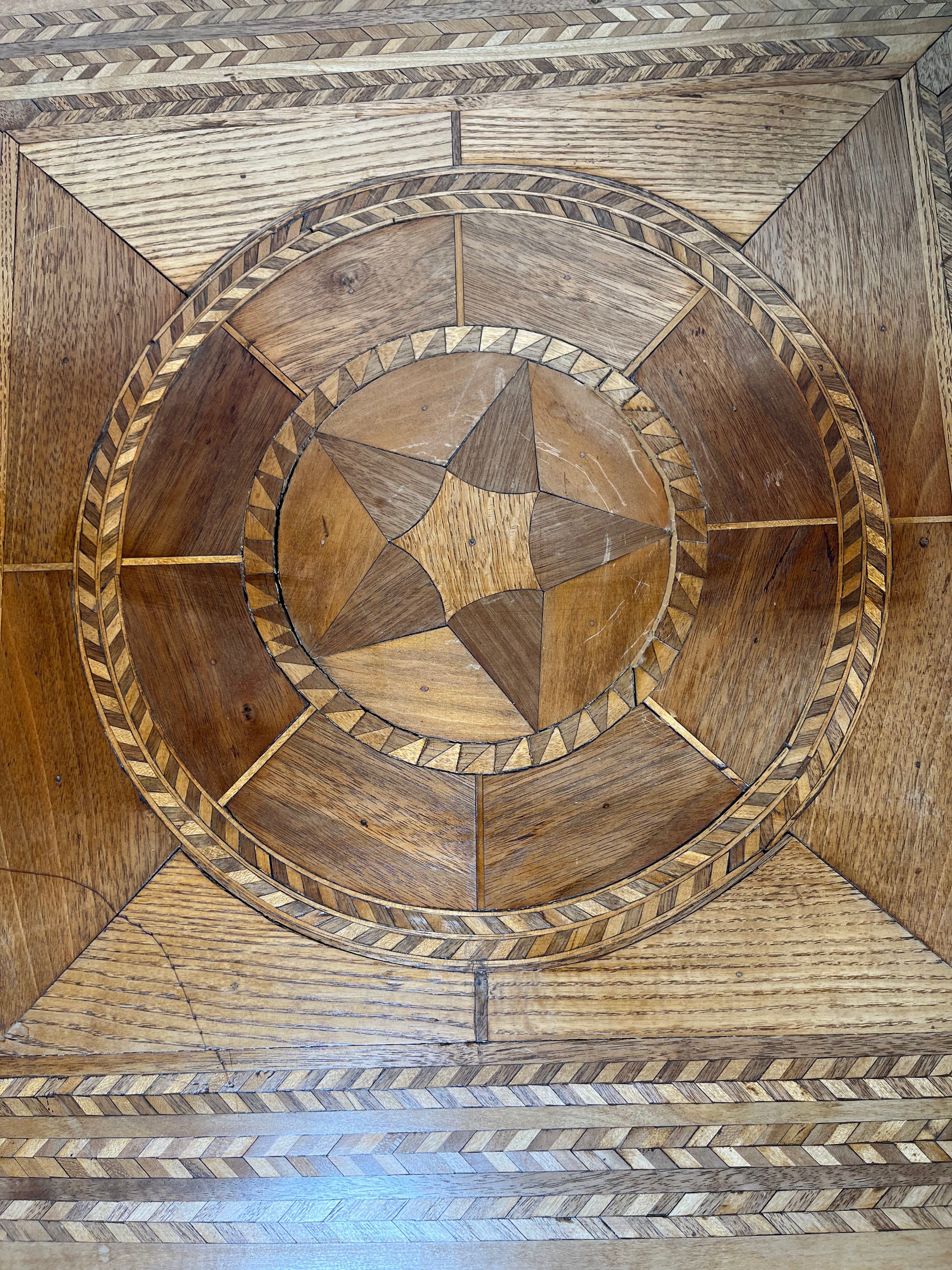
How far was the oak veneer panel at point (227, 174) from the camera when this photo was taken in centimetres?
146

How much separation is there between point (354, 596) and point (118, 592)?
A: 389 mm

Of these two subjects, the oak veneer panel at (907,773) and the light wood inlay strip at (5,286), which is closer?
the oak veneer panel at (907,773)

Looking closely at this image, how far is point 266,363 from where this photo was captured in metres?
1.43

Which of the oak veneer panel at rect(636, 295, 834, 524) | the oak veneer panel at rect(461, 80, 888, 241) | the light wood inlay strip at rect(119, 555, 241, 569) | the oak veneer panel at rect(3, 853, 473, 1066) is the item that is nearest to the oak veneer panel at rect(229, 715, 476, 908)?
the oak veneer panel at rect(3, 853, 473, 1066)

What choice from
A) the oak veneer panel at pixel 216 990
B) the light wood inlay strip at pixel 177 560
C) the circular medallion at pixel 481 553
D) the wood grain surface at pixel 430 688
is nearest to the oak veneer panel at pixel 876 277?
the circular medallion at pixel 481 553

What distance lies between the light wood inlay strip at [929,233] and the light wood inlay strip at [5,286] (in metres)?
1.54

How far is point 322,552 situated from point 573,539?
0.41 m

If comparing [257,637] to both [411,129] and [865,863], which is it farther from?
[865,863]

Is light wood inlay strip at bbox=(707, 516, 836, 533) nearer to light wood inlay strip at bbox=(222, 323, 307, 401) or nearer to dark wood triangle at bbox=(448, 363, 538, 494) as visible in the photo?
dark wood triangle at bbox=(448, 363, 538, 494)

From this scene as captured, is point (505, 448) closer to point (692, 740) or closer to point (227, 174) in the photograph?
point (692, 740)

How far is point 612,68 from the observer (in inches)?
57.2

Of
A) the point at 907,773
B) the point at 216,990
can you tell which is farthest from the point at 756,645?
the point at 216,990

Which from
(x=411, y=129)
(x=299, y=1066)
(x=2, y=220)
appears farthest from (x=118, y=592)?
(x=411, y=129)

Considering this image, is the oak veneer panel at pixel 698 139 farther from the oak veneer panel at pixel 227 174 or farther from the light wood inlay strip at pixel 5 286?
the light wood inlay strip at pixel 5 286
